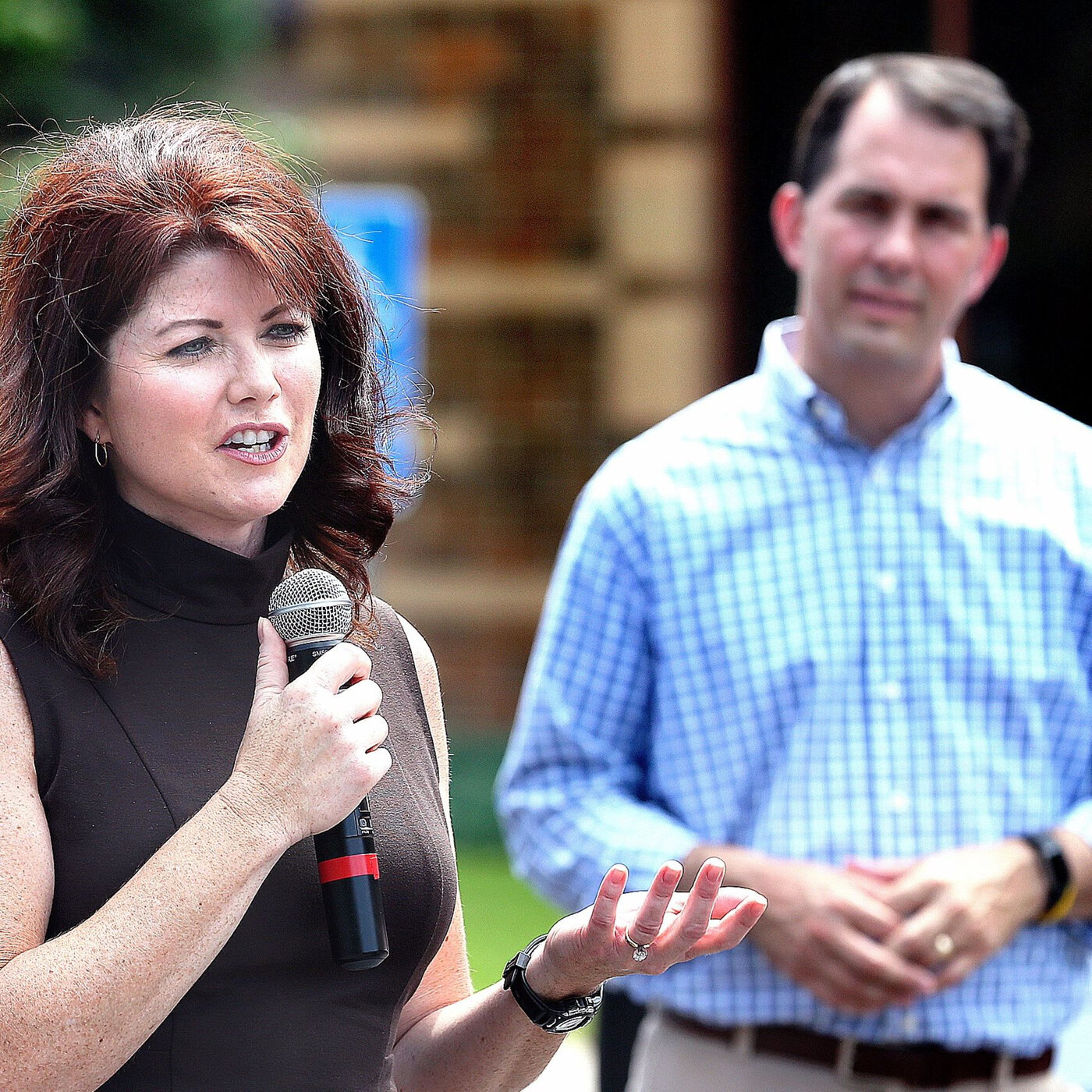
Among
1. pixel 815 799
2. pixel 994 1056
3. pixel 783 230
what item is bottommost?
pixel 994 1056

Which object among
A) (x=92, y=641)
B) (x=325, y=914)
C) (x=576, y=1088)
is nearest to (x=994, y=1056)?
(x=325, y=914)

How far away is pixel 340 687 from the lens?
191 cm

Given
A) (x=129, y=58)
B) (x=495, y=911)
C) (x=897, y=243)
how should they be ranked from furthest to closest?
(x=495, y=911) < (x=129, y=58) < (x=897, y=243)

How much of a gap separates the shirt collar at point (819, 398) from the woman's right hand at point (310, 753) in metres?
1.59

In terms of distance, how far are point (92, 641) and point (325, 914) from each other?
0.41m

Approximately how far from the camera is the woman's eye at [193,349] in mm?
1941

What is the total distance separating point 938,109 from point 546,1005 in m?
2.01

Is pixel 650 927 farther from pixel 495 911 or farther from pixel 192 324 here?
pixel 495 911

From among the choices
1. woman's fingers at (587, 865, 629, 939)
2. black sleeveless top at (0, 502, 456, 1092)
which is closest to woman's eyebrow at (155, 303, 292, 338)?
black sleeveless top at (0, 502, 456, 1092)

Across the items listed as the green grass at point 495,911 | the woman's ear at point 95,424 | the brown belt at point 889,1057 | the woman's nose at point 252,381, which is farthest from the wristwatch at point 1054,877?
the green grass at point 495,911

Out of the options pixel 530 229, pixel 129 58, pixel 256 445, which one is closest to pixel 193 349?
pixel 256 445

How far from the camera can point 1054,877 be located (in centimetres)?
291

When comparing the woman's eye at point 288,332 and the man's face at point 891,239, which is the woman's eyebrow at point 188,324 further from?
the man's face at point 891,239

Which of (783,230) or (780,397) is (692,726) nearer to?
(780,397)
